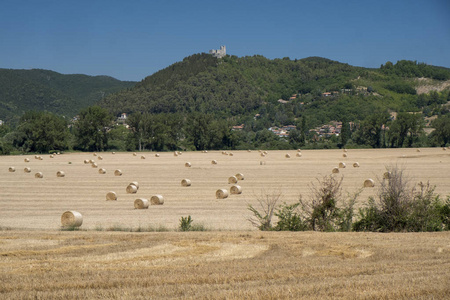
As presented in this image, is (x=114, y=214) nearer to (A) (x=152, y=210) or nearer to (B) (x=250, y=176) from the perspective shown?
(A) (x=152, y=210)

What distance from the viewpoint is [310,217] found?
15250mm

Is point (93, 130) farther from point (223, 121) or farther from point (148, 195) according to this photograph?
point (148, 195)

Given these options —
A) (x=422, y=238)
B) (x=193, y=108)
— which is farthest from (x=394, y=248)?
(x=193, y=108)

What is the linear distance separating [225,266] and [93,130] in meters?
90.8

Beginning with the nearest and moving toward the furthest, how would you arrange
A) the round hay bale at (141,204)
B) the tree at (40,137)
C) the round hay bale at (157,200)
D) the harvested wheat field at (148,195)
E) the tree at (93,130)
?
the harvested wheat field at (148,195)
the round hay bale at (141,204)
the round hay bale at (157,200)
the tree at (40,137)
the tree at (93,130)

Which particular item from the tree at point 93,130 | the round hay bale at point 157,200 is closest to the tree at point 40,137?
the tree at point 93,130

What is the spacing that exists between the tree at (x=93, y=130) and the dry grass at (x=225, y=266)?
8460 centimetres

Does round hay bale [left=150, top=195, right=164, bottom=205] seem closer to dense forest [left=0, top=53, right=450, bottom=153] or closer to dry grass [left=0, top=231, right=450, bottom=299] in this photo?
dry grass [left=0, top=231, right=450, bottom=299]

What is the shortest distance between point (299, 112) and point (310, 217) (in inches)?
6713

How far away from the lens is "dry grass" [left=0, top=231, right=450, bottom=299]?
7.61 m

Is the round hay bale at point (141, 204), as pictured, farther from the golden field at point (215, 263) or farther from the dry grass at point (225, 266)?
the dry grass at point (225, 266)

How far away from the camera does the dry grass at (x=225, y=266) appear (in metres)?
7.61

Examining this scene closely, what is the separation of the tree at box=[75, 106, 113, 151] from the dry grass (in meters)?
84.6

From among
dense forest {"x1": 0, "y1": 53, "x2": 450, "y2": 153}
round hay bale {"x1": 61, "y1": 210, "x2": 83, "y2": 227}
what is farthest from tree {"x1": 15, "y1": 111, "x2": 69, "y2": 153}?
round hay bale {"x1": 61, "y1": 210, "x2": 83, "y2": 227}
